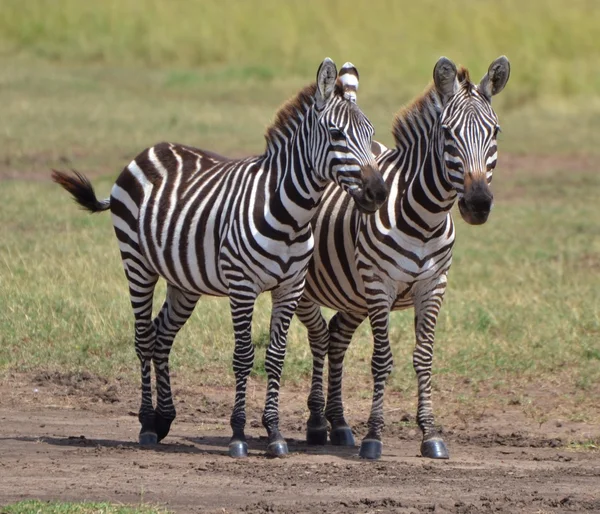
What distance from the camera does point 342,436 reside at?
25.6 ft

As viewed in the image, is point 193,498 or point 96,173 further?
point 96,173

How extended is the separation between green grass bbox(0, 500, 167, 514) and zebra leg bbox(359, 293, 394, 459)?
1.92m

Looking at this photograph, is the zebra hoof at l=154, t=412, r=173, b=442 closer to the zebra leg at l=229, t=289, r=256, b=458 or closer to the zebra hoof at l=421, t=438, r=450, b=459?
the zebra leg at l=229, t=289, r=256, b=458

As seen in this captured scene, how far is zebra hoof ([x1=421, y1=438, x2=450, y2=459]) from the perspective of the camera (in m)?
6.99

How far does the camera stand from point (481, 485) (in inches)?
240

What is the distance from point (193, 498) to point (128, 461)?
0.98 m

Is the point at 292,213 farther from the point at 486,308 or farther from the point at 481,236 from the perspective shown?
the point at 481,236

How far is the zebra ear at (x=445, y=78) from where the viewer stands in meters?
7.08

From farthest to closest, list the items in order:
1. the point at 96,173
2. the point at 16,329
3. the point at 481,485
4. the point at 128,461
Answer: the point at 96,173
the point at 16,329
the point at 128,461
the point at 481,485

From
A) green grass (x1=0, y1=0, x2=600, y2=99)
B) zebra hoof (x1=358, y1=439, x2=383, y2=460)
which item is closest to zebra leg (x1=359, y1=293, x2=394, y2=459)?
zebra hoof (x1=358, y1=439, x2=383, y2=460)

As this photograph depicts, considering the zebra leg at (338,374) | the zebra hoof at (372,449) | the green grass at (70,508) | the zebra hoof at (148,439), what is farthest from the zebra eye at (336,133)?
the green grass at (70,508)

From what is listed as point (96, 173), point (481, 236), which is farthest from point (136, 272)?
point (96, 173)

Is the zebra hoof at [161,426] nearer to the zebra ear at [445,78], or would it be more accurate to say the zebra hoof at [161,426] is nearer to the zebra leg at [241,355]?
the zebra leg at [241,355]

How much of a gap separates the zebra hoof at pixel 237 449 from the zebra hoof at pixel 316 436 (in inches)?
33.8
